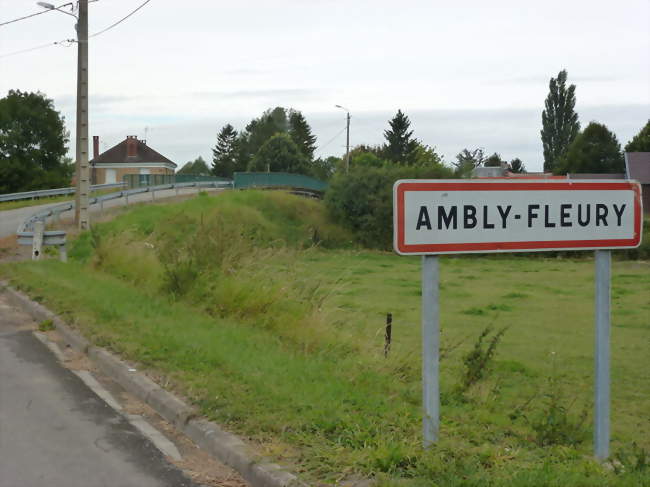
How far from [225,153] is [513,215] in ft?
417

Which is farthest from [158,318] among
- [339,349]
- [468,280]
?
[468,280]

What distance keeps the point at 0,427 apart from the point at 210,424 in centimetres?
169

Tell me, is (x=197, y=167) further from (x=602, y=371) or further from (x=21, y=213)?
(x=602, y=371)

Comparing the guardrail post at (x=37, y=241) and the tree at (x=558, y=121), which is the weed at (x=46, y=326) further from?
the tree at (x=558, y=121)

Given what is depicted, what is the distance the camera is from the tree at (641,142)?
75.9 m

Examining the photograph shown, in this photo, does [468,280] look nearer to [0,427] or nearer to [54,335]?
[54,335]

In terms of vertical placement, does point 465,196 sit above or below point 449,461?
above

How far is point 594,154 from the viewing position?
73188 mm

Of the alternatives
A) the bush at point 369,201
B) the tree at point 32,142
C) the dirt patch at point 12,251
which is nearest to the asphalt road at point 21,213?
the dirt patch at point 12,251

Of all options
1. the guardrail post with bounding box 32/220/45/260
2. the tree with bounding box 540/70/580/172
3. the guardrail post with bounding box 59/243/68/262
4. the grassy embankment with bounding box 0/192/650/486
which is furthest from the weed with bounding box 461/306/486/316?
the tree with bounding box 540/70/580/172

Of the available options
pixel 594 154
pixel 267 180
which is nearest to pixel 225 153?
pixel 594 154

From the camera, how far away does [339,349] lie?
931 cm

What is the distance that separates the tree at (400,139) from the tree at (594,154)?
21.7m

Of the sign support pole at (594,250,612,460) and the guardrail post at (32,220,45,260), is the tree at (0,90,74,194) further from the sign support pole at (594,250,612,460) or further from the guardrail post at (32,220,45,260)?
the sign support pole at (594,250,612,460)
